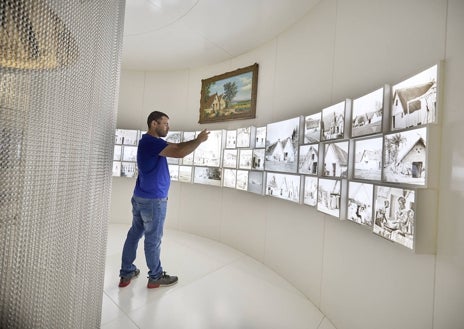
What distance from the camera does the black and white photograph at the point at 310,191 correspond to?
2172mm

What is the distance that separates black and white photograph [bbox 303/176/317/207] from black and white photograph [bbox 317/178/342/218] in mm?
94

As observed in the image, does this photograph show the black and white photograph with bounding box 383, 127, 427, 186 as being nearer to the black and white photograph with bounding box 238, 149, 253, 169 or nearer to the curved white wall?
the curved white wall

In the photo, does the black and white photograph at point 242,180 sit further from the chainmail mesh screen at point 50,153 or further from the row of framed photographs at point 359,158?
the chainmail mesh screen at point 50,153

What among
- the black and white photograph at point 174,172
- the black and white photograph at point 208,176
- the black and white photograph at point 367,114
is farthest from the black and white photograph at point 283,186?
the black and white photograph at point 174,172

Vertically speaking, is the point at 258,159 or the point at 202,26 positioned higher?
the point at 202,26

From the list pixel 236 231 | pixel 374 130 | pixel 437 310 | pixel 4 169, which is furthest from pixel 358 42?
pixel 236 231

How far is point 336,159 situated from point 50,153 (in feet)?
6.11

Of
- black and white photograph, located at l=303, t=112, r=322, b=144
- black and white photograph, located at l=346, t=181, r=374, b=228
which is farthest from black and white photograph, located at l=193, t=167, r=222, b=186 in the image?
black and white photograph, located at l=346, t=181, r=374, b=228

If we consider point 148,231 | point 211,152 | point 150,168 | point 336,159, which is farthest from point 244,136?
point 148,231

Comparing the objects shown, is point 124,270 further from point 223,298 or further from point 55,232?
point 55,232

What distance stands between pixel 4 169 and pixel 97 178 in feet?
1.92

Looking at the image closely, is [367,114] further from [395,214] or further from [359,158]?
[395,214]

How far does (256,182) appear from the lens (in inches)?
122

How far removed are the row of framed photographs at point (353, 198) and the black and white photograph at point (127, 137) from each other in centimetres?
256
